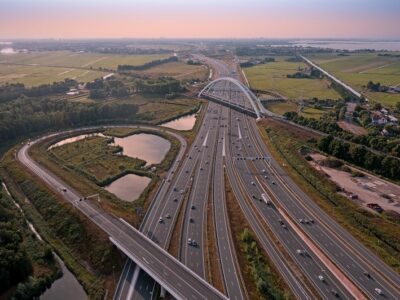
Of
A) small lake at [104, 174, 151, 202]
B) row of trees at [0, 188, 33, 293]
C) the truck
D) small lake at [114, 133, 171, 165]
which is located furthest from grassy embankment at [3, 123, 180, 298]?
the truck

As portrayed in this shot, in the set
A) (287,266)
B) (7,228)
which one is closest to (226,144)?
(287,266)

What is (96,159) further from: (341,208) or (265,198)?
(341,208)

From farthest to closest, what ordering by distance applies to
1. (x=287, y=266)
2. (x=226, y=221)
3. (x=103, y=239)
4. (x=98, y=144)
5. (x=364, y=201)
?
(x=98, y=144), (x=364, y=201), (x=226, y=221), (x=103, y=239), (x=287, y=266)

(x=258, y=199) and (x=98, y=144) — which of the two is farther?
(x=98, y=144)

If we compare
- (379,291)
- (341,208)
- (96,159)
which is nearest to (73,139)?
(96,159)

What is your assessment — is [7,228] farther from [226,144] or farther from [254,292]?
[226,144]

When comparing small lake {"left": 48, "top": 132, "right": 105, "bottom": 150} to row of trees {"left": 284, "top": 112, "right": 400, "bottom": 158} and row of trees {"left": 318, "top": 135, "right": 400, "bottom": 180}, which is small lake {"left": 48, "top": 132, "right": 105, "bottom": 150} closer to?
row of trees {"left": 284, "top": 112, "right": 400, "bottom": 158}
